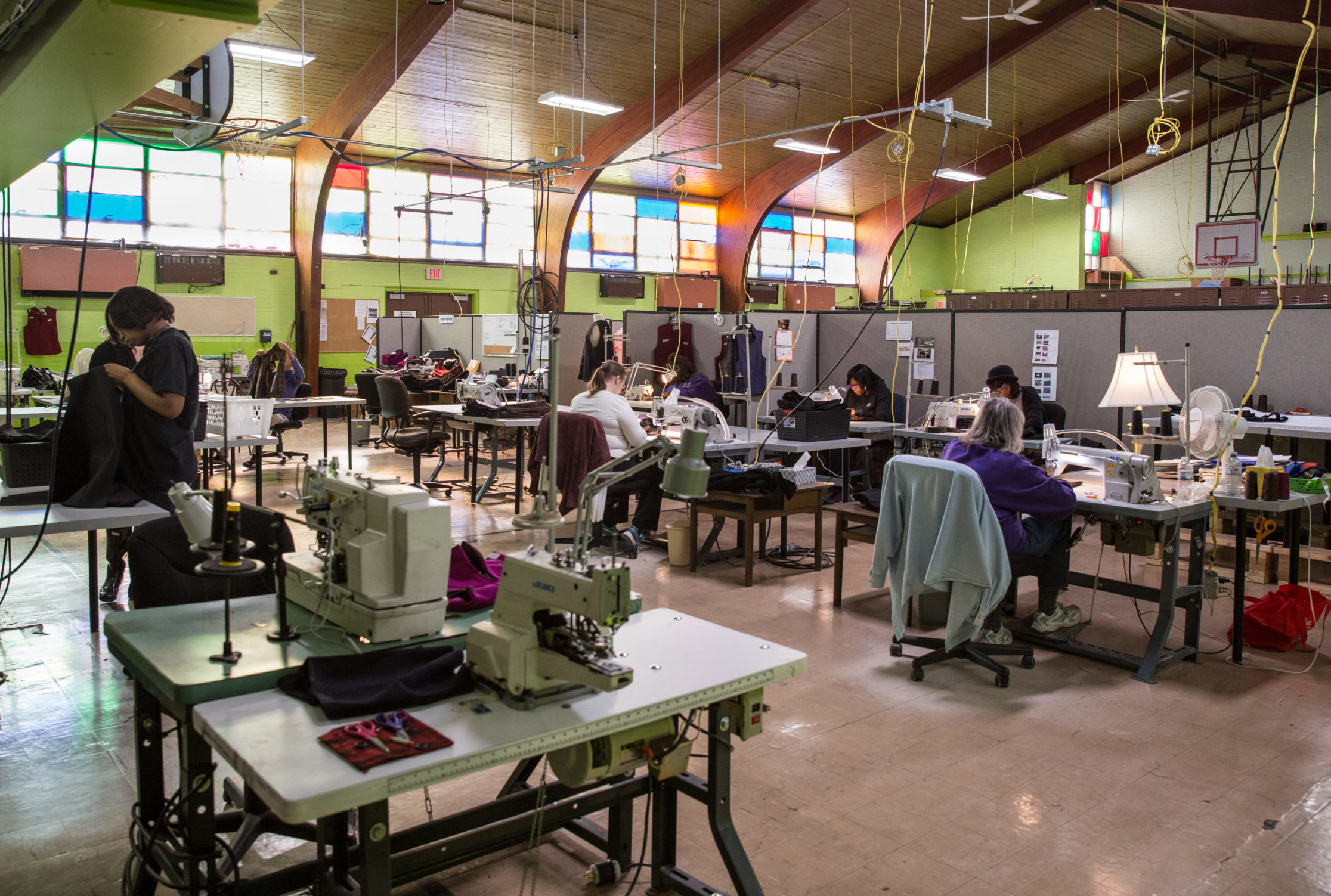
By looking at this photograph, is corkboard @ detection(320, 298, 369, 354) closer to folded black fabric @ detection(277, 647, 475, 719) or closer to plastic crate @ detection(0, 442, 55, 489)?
plastic crate @ detection(0, 442, 55, 489)

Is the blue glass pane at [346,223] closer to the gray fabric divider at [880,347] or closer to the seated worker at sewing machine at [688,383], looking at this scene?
the seated worker at sewing machine at [688,383]

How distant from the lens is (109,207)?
1205cm

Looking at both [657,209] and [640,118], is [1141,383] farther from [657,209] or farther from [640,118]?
[657,209]

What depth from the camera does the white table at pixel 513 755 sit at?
145 cm

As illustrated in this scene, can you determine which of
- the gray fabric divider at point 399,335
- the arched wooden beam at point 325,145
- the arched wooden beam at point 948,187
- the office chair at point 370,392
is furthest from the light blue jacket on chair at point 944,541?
the arched wooden beam at point 948,187

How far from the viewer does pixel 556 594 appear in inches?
67.9

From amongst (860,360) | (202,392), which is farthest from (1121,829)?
(202,392)

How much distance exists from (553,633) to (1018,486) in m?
2.60

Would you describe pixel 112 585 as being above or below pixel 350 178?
below

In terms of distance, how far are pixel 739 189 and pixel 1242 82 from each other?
24.9ft

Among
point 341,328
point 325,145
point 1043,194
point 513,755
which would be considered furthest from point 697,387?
point 1043,194

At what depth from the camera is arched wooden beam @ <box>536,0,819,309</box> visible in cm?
1062

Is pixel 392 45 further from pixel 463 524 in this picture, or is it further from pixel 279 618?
pixel 279 618

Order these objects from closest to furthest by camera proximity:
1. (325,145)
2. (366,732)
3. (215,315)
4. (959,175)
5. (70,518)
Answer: (366,732)
(70,518)
(215,315)
(325,145)
(959,175)
